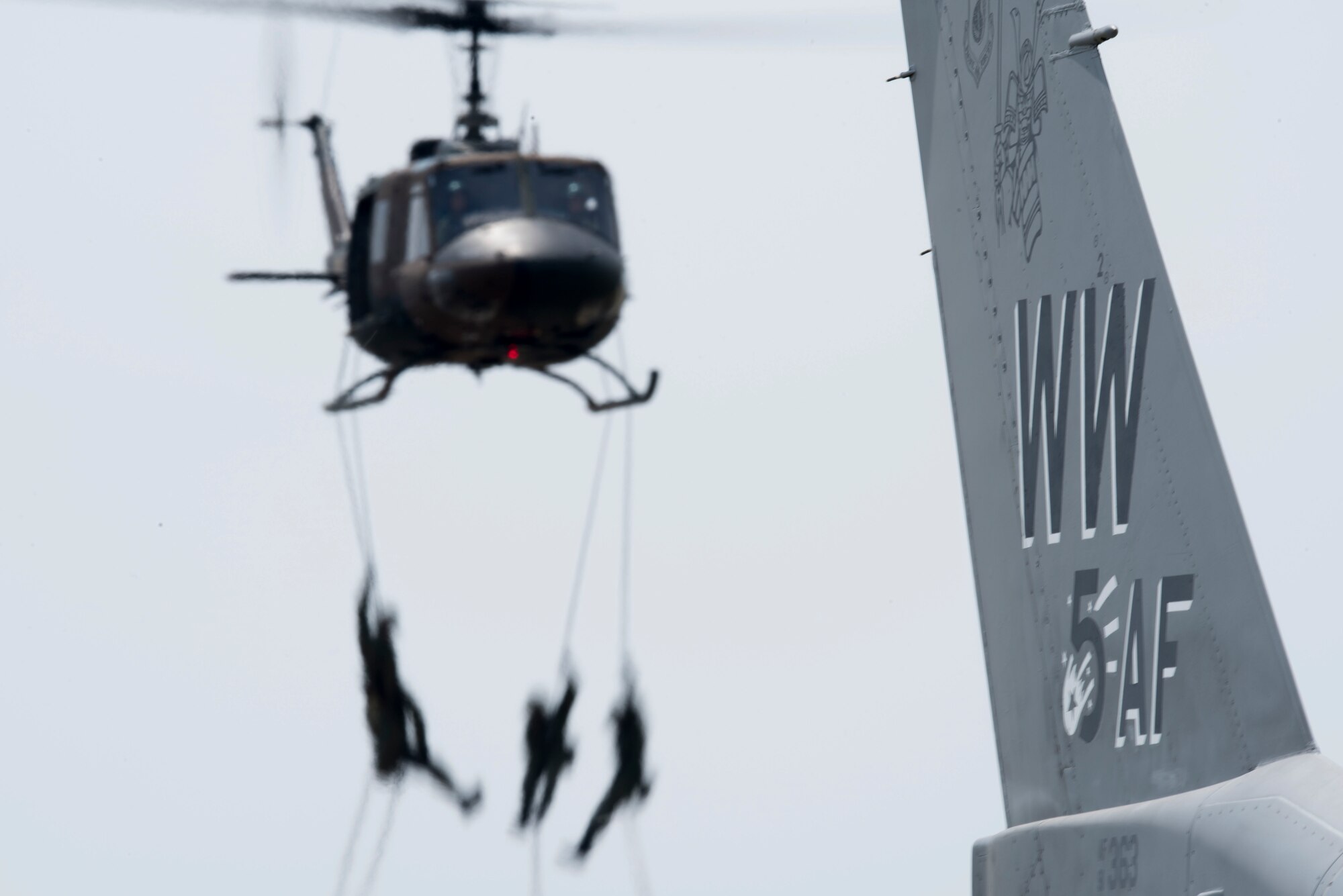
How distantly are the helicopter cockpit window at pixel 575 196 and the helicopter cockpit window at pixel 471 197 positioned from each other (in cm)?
20

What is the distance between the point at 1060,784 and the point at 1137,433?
1387 mm

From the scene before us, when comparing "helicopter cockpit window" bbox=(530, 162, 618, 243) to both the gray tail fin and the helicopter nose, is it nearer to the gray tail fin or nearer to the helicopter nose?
the helicopter nose

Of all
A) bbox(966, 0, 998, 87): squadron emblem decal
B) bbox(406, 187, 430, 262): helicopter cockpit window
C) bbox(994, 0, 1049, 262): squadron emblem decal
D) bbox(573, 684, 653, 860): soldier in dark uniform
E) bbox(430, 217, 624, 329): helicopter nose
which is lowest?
bbox(573, 684, 653, 860): soldier in dark uniform

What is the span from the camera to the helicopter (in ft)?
46.8

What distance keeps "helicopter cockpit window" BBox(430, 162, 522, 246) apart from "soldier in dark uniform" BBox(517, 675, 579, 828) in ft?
11.2

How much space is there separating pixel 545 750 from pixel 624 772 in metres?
0.59

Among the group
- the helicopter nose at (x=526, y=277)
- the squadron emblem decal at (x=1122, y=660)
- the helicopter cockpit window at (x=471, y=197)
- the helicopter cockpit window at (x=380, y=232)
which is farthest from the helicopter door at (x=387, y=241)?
the squadron emblem decal at (x=1122, y=660)

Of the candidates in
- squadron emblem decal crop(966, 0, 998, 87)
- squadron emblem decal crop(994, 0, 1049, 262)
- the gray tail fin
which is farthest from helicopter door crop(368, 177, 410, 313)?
squadron emblem decal crop(994, 0, 1049, 262)

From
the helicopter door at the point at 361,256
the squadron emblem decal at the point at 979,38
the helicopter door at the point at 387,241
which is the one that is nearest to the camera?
the squadron emblem decal at the point at 979,38

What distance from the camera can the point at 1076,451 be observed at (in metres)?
7.00

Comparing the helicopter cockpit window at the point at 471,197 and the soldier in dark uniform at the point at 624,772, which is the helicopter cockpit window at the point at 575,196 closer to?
the helicopter cockpit window at the point at 471,197

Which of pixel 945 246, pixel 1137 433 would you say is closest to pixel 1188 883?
pixel 1137 433

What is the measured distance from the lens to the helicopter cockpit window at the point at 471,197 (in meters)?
14.5

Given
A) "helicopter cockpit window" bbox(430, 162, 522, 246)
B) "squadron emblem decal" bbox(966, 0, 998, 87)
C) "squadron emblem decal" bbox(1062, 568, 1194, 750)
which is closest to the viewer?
"squadron emblem decal" bbox(1062, 568, 1194, 750)
